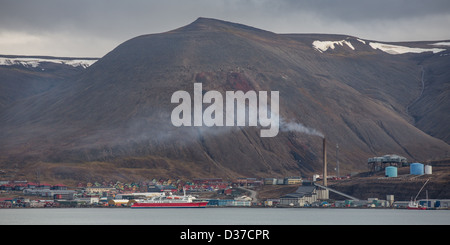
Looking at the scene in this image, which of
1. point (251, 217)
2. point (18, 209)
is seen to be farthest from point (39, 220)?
point (18, 209)

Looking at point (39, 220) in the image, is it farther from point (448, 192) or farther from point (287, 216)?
point (448, 192)

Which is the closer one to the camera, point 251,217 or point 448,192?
point 251,217

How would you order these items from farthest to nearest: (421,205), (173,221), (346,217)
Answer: (421,205) < (346,217) < (173,221)

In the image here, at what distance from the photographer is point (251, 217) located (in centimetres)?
15825

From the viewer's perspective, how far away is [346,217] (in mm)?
157250
